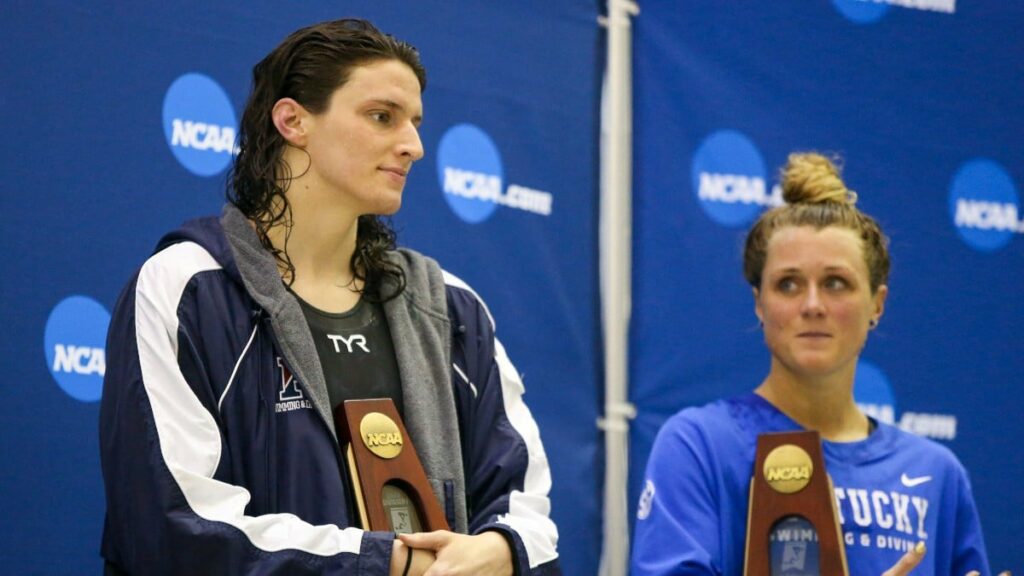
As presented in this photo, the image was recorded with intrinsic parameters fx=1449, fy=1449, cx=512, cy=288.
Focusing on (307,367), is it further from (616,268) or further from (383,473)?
(616,268)

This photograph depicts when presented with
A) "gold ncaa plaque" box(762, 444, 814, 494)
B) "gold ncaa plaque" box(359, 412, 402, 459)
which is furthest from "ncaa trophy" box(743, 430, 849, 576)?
"gold ncaa plaque" box(359, 412, 402, 459)

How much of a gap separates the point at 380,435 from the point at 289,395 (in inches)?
5.6

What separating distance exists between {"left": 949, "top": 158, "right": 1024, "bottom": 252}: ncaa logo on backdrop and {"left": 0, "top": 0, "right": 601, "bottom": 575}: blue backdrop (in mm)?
990

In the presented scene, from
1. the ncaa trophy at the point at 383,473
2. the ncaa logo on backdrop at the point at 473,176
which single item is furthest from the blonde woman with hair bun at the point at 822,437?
the ncaa logo on backdrop at the point at 473,176

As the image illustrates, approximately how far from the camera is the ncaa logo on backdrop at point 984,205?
369 centimetres

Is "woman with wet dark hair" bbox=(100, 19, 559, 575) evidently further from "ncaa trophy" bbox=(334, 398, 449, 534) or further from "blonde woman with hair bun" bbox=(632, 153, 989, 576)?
"blonde woman with hair bun" bbox=(632, 153, 989, 576)

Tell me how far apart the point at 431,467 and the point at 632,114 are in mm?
1527

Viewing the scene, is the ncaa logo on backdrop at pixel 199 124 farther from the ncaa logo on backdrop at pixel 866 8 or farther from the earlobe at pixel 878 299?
the ncaa logo on backdrop at pixel 866 8

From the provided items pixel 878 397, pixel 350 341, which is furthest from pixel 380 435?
pixel 878 397

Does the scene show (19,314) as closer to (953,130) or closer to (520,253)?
(520,253)

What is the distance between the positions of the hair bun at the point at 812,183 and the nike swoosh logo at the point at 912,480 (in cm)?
52

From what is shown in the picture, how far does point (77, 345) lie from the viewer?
8.42ft

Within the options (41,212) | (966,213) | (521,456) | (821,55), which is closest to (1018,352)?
(966,213)

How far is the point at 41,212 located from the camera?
2.53 m
